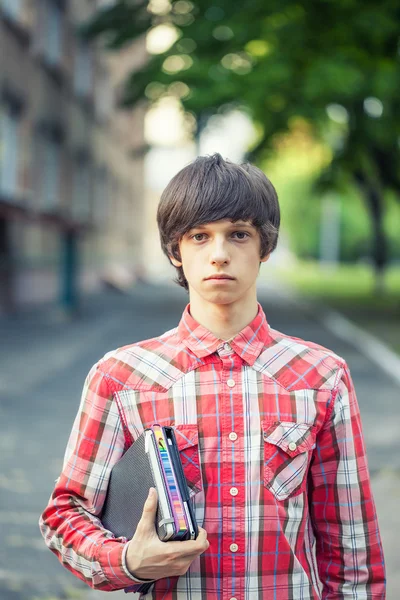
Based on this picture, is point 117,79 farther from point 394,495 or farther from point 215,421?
point 215,421

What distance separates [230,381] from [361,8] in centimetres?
1630

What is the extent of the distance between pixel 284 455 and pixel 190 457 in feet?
0.65

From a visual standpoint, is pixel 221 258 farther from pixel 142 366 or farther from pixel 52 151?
pixel 52 151

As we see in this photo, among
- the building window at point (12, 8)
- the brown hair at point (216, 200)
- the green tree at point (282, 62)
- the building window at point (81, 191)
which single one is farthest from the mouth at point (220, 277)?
the building window at point (81, 191)

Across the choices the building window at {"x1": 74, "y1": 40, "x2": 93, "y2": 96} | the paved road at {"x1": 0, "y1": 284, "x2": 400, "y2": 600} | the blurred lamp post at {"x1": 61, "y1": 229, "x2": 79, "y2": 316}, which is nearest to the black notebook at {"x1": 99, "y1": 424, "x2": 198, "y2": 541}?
the paved road at {"x1": 0, "y1": 284, "x2": 400, "y2": 600}

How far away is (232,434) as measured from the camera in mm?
1949

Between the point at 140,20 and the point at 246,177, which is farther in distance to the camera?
the point at 140,20

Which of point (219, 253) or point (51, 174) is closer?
point (219, 253)

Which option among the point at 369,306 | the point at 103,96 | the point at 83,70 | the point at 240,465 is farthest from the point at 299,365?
the point at 103,96

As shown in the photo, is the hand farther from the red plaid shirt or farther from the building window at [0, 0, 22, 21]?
the building window at [0, 0, 22, 21]

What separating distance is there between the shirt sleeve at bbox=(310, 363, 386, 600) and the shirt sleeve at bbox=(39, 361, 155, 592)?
1.42 ft

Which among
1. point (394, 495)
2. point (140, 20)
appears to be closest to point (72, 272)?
point (140, 20)

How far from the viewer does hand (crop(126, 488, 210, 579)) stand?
1746mm

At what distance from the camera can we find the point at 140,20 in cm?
2011
